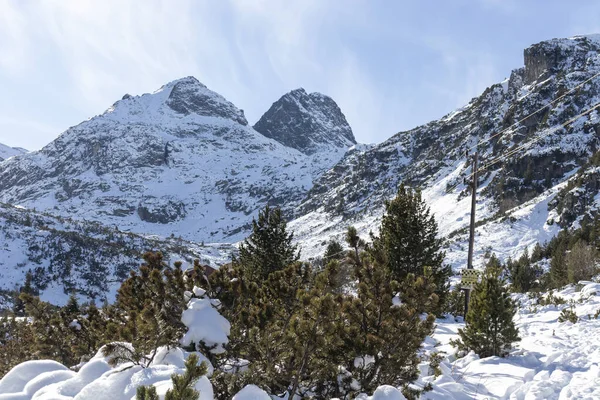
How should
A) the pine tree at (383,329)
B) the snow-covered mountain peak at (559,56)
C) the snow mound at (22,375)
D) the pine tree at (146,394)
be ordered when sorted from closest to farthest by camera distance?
the pine tree at (146,394) → the snow mound at (22,375) → the pine tree at (383,329) → the snow-covered mountain peak at (559,56)

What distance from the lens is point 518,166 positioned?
107812 mm

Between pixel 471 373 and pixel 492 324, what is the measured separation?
4.67 ft

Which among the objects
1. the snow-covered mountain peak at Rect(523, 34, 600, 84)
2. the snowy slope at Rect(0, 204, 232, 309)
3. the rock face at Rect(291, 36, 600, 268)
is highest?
Result: the snow-covered mountain peak at Rect(523, 34, 600, 84)

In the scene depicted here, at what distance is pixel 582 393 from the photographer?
5691 mm

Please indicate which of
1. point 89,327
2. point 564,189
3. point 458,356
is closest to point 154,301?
point 89,327

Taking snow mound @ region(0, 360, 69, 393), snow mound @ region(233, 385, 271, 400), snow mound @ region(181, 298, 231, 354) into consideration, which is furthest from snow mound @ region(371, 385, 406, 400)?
snow mound @ region(0, 360, 69, 393)

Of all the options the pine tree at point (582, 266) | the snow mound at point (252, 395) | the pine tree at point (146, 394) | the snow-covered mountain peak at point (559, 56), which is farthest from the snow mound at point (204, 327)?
the snow-covered mountain peak at point (559, 56)

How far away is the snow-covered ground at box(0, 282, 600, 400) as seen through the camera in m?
3.34

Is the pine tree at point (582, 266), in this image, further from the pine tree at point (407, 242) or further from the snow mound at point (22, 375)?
the snow mound at point (22, 375)

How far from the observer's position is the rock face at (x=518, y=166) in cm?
7244

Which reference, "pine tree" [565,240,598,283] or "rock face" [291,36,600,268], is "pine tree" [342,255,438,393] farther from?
"rock face" [291,36,600,268]

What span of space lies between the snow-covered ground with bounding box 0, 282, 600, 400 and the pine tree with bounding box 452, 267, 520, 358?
27 centimetres

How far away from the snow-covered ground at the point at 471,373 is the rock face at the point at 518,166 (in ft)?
151

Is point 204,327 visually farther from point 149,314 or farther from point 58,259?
point 58,259
